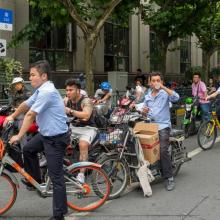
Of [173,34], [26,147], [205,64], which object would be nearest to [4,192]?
[26,147]

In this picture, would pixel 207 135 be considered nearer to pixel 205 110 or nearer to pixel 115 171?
pixel 205 110

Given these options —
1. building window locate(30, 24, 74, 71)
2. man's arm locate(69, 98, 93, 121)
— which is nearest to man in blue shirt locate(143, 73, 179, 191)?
man's arm locate(69, 98, 93, 121)

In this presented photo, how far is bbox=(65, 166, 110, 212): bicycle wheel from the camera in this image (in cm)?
627

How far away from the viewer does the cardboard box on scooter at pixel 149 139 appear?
24.1ft

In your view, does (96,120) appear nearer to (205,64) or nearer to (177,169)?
(177,169)

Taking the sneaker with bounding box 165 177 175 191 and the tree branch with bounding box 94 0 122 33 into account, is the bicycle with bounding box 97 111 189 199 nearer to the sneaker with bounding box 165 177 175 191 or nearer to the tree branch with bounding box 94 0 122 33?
the sneaker with bounding box 165 177 175 191

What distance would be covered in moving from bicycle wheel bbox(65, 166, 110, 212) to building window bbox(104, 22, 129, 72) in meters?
17.0

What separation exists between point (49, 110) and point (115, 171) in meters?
1.72

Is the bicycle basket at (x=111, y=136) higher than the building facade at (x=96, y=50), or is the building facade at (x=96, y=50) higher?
the building facade at (x=96, y=50)

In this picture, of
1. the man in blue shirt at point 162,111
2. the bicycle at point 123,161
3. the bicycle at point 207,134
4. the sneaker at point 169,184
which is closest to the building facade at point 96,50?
the bicycle at point 207,134

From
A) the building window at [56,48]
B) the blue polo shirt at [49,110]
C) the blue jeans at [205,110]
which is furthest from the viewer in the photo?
the building window at [56,48]

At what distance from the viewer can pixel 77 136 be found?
761 centimetres

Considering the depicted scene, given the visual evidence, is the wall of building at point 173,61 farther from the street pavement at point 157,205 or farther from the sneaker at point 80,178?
the sneaker at point 80,178

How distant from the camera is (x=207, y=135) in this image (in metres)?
11.4
